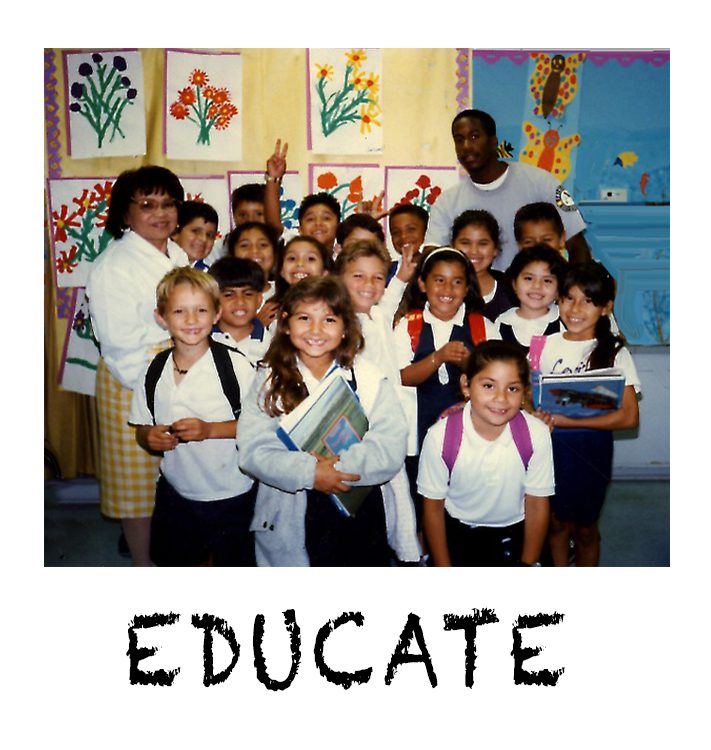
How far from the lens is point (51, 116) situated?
8.30ft

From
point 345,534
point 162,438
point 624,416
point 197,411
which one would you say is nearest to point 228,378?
point 197,411

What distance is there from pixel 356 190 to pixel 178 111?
55cm

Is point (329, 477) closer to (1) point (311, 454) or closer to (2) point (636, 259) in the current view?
(1) point (311, 454)

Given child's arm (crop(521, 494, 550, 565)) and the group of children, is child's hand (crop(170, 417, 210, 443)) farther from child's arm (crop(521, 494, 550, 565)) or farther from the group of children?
Result: child's arm (crop(521, 494, 550, 565))

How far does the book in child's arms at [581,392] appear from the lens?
8.23 ft

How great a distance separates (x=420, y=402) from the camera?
2531 millimetres

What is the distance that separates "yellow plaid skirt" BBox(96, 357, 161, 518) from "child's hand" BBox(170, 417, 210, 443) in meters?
0.12

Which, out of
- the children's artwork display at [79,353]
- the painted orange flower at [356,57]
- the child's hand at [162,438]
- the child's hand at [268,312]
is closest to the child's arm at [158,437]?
the child's hand at [162,438]

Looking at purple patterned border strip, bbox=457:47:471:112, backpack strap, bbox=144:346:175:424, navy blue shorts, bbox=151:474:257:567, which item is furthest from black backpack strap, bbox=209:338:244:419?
purple patterned border strip, bbox=457:47:471:112

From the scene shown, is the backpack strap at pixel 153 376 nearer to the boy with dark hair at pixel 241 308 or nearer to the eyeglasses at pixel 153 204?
the boy with dark hair at pixel 241 308

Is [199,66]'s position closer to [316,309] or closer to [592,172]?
[316,309]

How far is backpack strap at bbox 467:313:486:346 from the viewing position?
2525 millimetres
